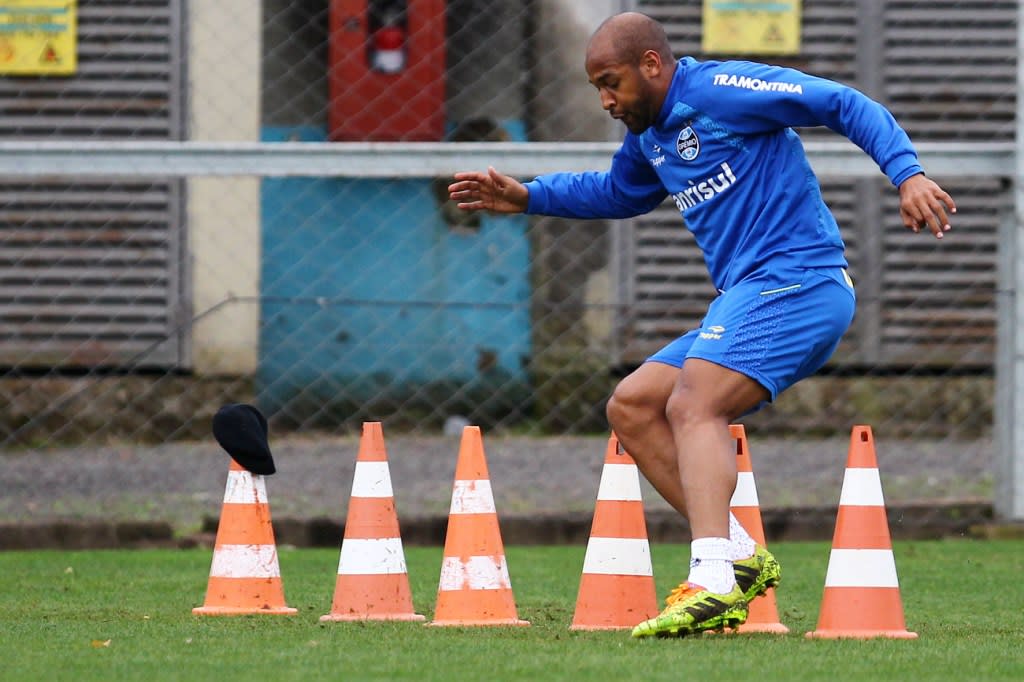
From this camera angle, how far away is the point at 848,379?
33.9 feet

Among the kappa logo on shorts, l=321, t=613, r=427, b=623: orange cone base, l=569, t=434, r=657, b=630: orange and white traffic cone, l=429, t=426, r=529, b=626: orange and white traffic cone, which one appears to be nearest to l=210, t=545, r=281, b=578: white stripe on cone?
l=321, t=613, r=427, b=623: orange cone base

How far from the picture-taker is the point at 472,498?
498 centimetres

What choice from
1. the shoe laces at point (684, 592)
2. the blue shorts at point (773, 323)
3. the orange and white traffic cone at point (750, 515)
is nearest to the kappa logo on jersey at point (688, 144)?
the blue shorts at point (773, 323)

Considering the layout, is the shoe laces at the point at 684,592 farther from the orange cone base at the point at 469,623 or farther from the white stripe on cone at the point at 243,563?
the white stripe on cone at the point at 243,563

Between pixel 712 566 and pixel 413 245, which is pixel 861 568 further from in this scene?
pixel 413 245

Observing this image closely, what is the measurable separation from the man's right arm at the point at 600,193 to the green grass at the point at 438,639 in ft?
3.94

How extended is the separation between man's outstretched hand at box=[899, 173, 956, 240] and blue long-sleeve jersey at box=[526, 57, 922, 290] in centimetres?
16

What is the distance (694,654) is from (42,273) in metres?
7.27

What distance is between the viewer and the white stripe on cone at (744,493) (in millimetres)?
5000

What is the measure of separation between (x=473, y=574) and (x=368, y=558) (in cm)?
32

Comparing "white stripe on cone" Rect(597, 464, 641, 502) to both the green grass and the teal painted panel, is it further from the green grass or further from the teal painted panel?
the teal painted panel

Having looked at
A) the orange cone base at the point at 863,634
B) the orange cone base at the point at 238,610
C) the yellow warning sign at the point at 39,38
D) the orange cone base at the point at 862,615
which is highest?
the yellow warning sign at the point at 39,38

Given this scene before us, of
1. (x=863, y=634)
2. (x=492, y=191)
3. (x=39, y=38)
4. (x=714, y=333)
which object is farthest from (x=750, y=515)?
(x=39, y=38)

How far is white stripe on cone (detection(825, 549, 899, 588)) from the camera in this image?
4629mm
